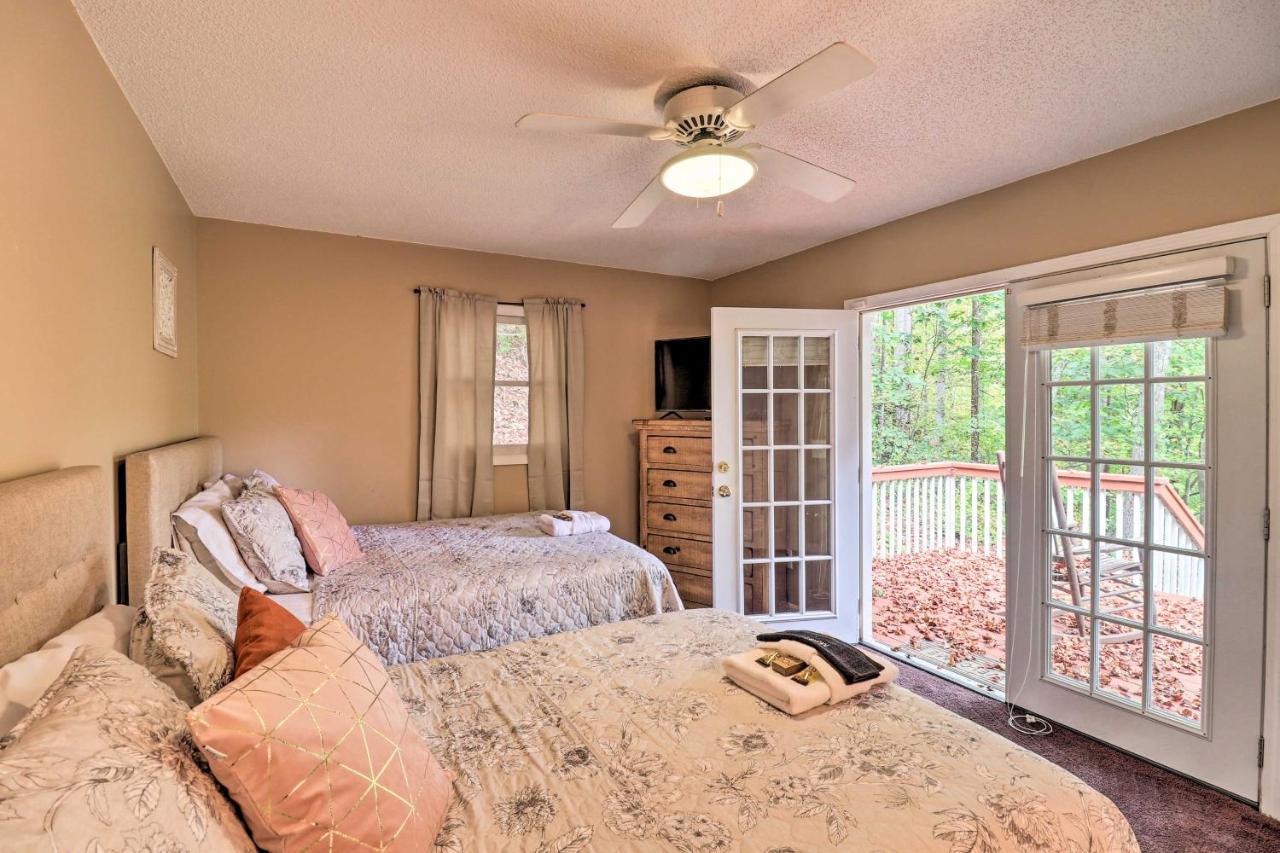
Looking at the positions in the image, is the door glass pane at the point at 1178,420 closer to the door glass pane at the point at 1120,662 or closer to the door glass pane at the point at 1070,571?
the door glass pane at the point at 1070,571

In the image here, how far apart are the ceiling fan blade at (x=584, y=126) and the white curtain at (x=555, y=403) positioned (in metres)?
2.36

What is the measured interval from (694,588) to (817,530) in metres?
0.87

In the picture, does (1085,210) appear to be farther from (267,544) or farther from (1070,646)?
(267,544)

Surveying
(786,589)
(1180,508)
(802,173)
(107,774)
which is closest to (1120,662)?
(1180,508)

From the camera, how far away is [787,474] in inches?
138

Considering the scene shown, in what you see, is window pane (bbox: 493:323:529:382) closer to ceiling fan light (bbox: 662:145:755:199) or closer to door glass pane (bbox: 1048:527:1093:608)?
ceiling fan light (bbox: 662:145:755:199)

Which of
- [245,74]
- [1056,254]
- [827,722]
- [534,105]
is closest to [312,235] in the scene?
[245,74]

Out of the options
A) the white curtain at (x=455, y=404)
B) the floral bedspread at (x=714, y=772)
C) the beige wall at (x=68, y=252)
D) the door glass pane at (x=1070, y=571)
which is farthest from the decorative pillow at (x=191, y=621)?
the door glass pane at (x=1070, y=571)

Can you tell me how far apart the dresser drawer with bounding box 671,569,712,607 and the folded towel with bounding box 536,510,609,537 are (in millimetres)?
707

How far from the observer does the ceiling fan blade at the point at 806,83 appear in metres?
1.32

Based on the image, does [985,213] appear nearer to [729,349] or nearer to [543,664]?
Result: [729,349]

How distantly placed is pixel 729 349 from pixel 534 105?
72.5 inches

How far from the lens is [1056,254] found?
2.54 meters

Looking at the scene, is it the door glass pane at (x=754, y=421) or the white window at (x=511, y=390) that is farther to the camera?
the white window at (x=511, y=390)
